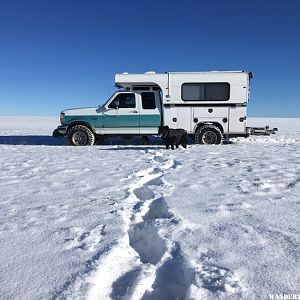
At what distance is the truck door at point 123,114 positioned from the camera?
12.3 m

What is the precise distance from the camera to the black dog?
11102 mm

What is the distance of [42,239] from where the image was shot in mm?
3404

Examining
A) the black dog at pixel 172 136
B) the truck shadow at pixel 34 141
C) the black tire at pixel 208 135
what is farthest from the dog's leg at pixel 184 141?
the truck shadow at pixel 34 141

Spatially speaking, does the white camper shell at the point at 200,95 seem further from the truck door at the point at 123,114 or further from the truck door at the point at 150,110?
the truck door at the point at 123,114

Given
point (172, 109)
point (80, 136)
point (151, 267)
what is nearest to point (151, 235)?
point (151, 267)

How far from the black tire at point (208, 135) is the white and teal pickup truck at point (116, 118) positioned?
1.49m

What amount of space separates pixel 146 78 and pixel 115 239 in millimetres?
9279

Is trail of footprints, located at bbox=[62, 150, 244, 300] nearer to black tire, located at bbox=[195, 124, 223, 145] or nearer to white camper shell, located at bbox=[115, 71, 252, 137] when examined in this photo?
white camper shell, located at bbox=[115, 71, 252, 137]

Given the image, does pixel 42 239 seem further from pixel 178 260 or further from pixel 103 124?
pixel 103 124

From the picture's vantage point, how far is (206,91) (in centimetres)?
1206

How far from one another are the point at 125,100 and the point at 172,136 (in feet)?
7.80

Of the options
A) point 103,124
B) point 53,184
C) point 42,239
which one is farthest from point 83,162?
point 42,239

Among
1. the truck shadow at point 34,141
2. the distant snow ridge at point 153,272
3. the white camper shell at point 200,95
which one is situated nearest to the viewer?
the distant snow ridge at point 153,272

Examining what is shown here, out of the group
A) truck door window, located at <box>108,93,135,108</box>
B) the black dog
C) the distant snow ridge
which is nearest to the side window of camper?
the black dog
